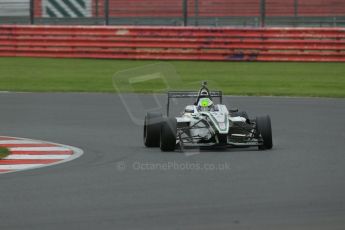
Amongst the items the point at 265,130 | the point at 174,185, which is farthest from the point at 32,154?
the point at 174,185

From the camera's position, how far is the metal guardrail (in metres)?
32.1

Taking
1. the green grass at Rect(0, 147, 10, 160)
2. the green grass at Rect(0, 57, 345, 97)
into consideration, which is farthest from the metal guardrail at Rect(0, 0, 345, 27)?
the green grass at Rect(0, 147, 10, 160)

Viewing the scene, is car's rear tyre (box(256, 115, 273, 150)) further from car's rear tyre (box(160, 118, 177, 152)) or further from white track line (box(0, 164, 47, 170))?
white track line (box(0, 164, 47, 170))

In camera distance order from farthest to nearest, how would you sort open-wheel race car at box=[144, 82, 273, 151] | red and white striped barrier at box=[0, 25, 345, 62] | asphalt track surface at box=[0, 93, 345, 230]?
red and white striped barrier at box=[0, 25, 345, 62], open-wheel race car at box=[144, 82, 273, 151], asphalt track surface at box=[0, 93, 345, 230]

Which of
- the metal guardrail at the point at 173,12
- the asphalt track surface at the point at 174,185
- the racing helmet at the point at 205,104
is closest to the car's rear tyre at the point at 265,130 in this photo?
the asphalt track surface at the point at 174,185

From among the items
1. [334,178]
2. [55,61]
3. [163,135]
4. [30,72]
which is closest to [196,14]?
[55,61]

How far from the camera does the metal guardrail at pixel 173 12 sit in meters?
32.1

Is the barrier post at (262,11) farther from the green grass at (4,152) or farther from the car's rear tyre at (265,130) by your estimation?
the green grass at (4,152)

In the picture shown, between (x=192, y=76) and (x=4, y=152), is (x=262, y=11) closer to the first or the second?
(x=192, y=76)

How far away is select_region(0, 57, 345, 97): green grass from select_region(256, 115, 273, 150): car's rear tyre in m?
8.61

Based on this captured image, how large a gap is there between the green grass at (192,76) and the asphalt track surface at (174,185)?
21.9 ft

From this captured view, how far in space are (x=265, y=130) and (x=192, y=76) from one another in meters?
12.6

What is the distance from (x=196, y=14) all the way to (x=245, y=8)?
197 centimetres

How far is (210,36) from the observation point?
29.2m
